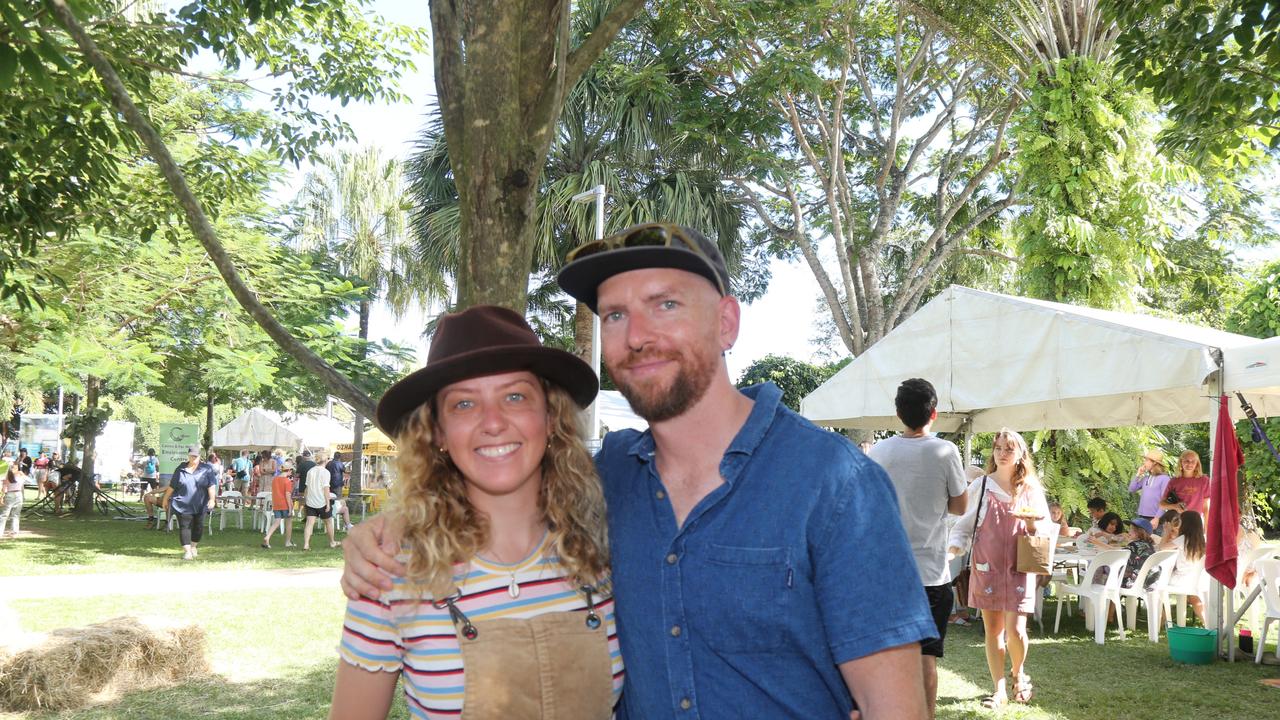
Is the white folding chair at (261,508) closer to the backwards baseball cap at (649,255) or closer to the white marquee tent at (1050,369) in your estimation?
the white marquee tent at (1050,369)

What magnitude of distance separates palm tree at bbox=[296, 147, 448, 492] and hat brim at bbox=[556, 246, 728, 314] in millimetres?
28816

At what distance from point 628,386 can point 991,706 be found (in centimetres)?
605

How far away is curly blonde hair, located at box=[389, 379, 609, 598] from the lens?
206 cm

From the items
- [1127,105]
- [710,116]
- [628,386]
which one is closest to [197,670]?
[628,386]

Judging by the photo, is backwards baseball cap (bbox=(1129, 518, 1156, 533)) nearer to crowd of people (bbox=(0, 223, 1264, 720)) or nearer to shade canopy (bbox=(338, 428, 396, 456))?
crowd of people (bbox=(0, 223, 1264, 720))

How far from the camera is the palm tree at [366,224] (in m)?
30.6

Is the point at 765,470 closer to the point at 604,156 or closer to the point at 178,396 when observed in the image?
the point at 604,156

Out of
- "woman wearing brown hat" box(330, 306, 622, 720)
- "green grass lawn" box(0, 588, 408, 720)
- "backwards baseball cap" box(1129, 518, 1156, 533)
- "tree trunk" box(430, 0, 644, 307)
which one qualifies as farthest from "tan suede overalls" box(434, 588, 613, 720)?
"backwards baseball cap" box(1129, 518, 1156, 533)

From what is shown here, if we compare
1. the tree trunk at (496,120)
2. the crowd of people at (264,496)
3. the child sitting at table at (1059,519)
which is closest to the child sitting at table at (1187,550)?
the child sitting at table at (1059,519)

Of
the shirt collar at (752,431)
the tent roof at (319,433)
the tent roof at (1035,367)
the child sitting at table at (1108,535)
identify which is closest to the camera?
the shirt collar at (752,431)

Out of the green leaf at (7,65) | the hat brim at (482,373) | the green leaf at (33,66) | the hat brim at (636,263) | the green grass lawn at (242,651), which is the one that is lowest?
the green grass lawn at (242,651)

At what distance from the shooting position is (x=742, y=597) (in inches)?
68.2

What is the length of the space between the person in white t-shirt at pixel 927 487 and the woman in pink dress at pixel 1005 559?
49.9 inches

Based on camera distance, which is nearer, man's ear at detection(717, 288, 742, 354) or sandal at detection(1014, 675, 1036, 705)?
man's ear at detection(717, 288, 742, 354)
